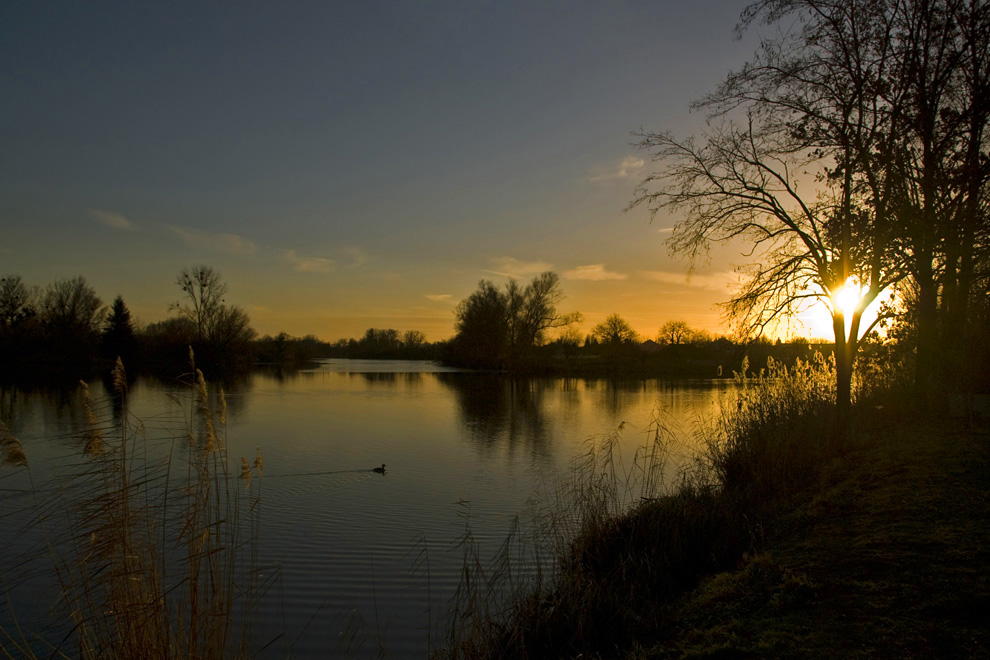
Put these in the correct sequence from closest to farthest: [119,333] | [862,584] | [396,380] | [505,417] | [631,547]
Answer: [862,584] < [631,547] < [505,417] < [119,333] < [396,380]

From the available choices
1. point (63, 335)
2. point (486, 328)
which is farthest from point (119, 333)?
point (486, 328)

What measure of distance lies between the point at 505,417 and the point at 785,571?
16.8m

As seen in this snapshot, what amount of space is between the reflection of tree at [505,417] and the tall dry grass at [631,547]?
15.5 ft

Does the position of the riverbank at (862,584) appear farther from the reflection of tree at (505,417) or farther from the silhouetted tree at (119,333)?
the silhouetted tree at (119,333)

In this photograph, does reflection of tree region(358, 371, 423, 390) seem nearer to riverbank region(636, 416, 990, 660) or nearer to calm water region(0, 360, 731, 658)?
calm water region(0, 360, 731, 658)

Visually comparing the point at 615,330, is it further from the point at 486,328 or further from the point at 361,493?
the point at 361,493

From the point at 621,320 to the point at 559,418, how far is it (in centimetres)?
6338

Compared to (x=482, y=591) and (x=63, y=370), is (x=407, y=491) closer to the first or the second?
(x=482, y=591)

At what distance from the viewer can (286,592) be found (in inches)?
231

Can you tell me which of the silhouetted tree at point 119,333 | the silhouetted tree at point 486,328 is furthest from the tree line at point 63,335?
the silhouetted tree at point 486,328

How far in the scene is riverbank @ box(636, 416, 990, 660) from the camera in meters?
3.27

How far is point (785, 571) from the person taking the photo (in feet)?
14.6

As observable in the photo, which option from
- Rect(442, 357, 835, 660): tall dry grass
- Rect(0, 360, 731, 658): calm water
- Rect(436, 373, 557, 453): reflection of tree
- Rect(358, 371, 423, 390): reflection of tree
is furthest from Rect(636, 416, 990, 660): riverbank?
Rect(358, 371, 423, 390): reflection of tree

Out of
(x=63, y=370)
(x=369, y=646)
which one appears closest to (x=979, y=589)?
(x=369, y=646)
